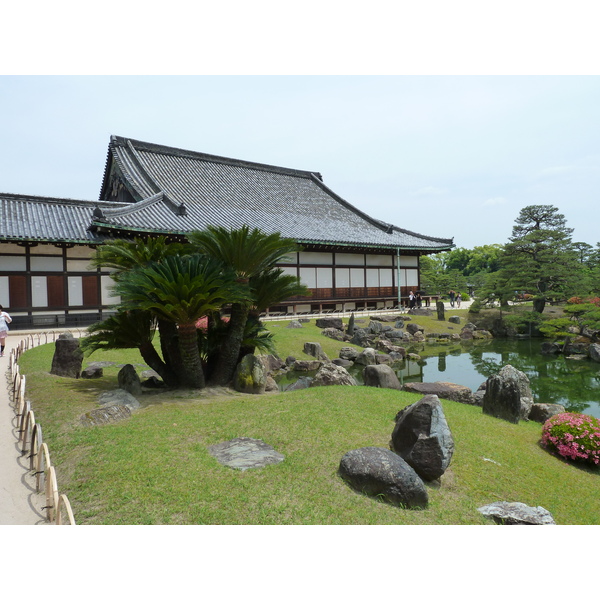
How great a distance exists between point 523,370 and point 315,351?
992 cm

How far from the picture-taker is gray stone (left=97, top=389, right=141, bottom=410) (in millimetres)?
8484

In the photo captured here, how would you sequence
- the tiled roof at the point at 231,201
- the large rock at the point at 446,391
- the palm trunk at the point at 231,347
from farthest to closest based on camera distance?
the tiled roof at the point at 231,201
the large rock at the point at 446,391
the palm trunk at the point at 231,347

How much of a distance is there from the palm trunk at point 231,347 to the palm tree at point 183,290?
35.5 inches

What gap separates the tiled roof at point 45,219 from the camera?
1873 centimetres

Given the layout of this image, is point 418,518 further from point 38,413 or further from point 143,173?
point 143,173

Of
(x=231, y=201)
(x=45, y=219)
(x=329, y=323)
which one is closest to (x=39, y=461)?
(x=45, y=219)

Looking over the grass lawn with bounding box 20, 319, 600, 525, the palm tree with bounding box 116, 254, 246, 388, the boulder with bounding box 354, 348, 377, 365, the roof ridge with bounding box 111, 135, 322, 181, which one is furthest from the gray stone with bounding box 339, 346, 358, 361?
the roof ridge with bounding box 111, 135, 322, 181

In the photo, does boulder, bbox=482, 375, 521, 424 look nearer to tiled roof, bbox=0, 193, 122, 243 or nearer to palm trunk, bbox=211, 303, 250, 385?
palm trunk, bbox=211, 303, 250, 385

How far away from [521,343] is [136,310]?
82.2 feet

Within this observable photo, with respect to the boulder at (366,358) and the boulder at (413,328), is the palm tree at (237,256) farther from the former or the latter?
the boulder at (413,328)

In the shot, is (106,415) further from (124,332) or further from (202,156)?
(202,156)

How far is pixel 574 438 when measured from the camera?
27.8 feet

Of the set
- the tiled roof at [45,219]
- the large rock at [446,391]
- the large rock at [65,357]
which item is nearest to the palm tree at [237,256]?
the large rock at [65,357]

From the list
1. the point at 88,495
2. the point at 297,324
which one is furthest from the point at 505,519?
the point at 297,324
